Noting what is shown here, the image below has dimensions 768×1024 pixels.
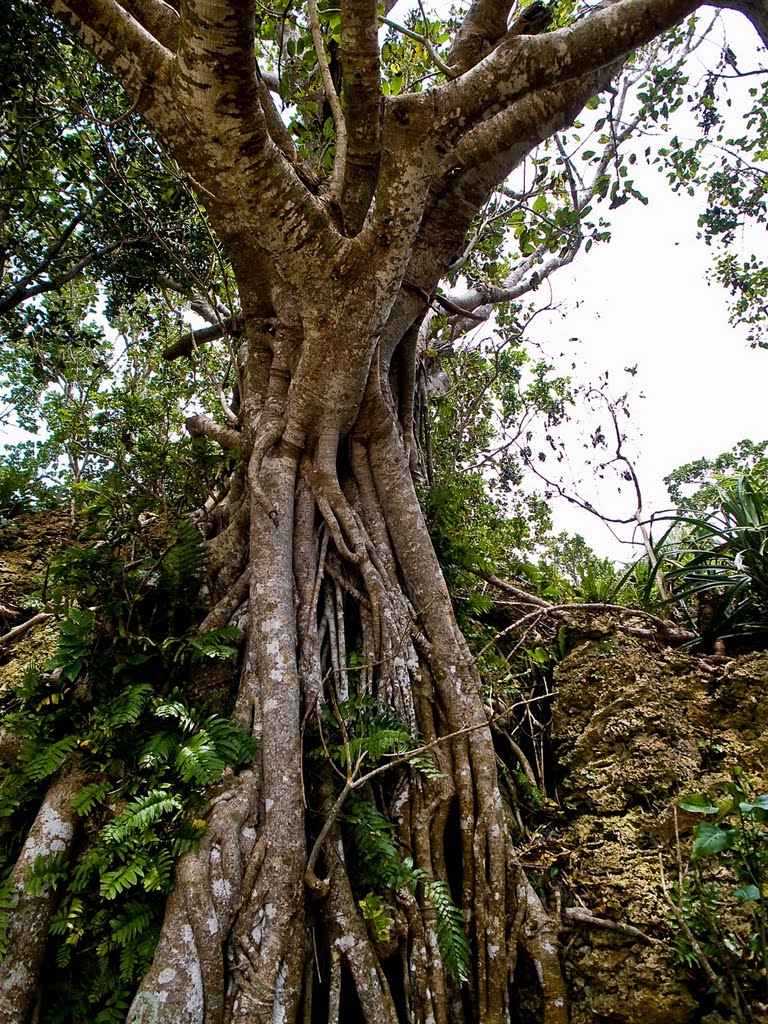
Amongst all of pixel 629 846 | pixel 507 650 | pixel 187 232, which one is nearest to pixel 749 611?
pixel 507 650

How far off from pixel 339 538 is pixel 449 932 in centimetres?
189

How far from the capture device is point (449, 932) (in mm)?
2158

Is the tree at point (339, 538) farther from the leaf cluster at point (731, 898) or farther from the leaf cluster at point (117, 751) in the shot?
the leaf cluster at point (731, 898)

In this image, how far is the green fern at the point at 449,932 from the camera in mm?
2098

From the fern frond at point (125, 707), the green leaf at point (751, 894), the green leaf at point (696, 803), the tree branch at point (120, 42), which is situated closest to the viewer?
the green leaf at point (751, 894)

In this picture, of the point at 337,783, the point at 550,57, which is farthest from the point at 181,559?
the point at 550,57

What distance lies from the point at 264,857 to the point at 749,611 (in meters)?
3.23

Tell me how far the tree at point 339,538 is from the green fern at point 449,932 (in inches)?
0.5

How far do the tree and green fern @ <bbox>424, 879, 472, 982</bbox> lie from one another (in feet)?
0.04

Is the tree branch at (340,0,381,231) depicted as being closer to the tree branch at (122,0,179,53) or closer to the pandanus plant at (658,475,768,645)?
the tree branch at (122,0,179,53)

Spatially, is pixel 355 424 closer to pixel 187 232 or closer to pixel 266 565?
pixel 266 565

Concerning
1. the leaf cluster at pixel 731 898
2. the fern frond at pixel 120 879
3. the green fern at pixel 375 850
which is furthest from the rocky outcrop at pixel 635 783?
the fern frond at pixel 120 879

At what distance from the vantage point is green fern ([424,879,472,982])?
2.10m

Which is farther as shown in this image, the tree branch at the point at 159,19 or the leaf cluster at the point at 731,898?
the tree branch at the point at 159,19
